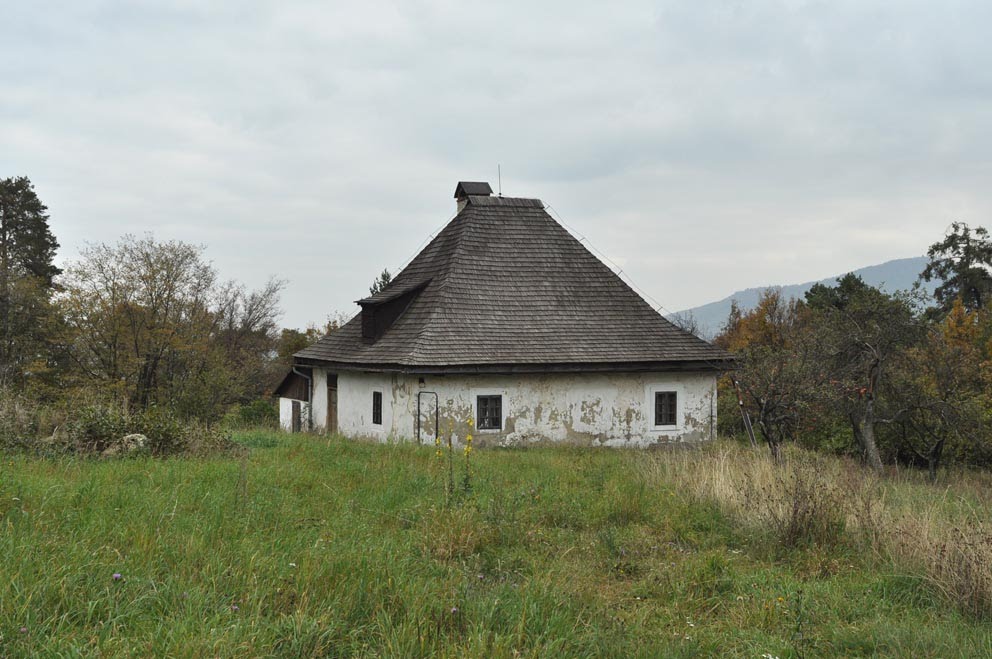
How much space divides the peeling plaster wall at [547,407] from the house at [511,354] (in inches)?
1.3

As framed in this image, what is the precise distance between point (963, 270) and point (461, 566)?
4384 centimetres

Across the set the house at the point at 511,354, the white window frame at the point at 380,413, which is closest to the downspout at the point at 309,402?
the house at the point at 511,354

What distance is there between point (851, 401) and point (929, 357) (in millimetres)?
5504

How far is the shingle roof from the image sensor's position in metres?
17.8

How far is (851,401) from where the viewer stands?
55.2ft

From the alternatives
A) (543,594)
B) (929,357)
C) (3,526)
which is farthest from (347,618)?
(929,357)

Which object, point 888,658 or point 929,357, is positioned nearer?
point 888,658

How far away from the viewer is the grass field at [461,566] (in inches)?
161

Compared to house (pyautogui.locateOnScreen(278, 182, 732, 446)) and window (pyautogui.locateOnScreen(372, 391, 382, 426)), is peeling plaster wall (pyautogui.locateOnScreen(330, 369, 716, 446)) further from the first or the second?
window (pyautogui.locateOnScreen(372, 391, 382, 426))

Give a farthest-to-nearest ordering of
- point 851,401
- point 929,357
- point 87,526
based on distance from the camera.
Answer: point 929,357 → point 851,401 → point 87,526

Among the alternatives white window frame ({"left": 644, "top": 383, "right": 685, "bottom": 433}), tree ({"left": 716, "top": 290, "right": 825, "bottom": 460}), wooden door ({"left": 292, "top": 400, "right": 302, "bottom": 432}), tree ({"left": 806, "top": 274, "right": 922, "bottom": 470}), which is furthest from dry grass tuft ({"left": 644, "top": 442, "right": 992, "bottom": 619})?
wooden door ({"left": 292, "top": 400, "right": 302, "bottom": 432})

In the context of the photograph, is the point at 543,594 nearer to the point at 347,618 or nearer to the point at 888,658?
the point at 347,618

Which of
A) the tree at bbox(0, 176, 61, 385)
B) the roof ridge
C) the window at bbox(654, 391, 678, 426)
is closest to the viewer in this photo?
the roof ridge

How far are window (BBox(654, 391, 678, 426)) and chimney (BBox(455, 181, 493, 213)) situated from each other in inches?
322
